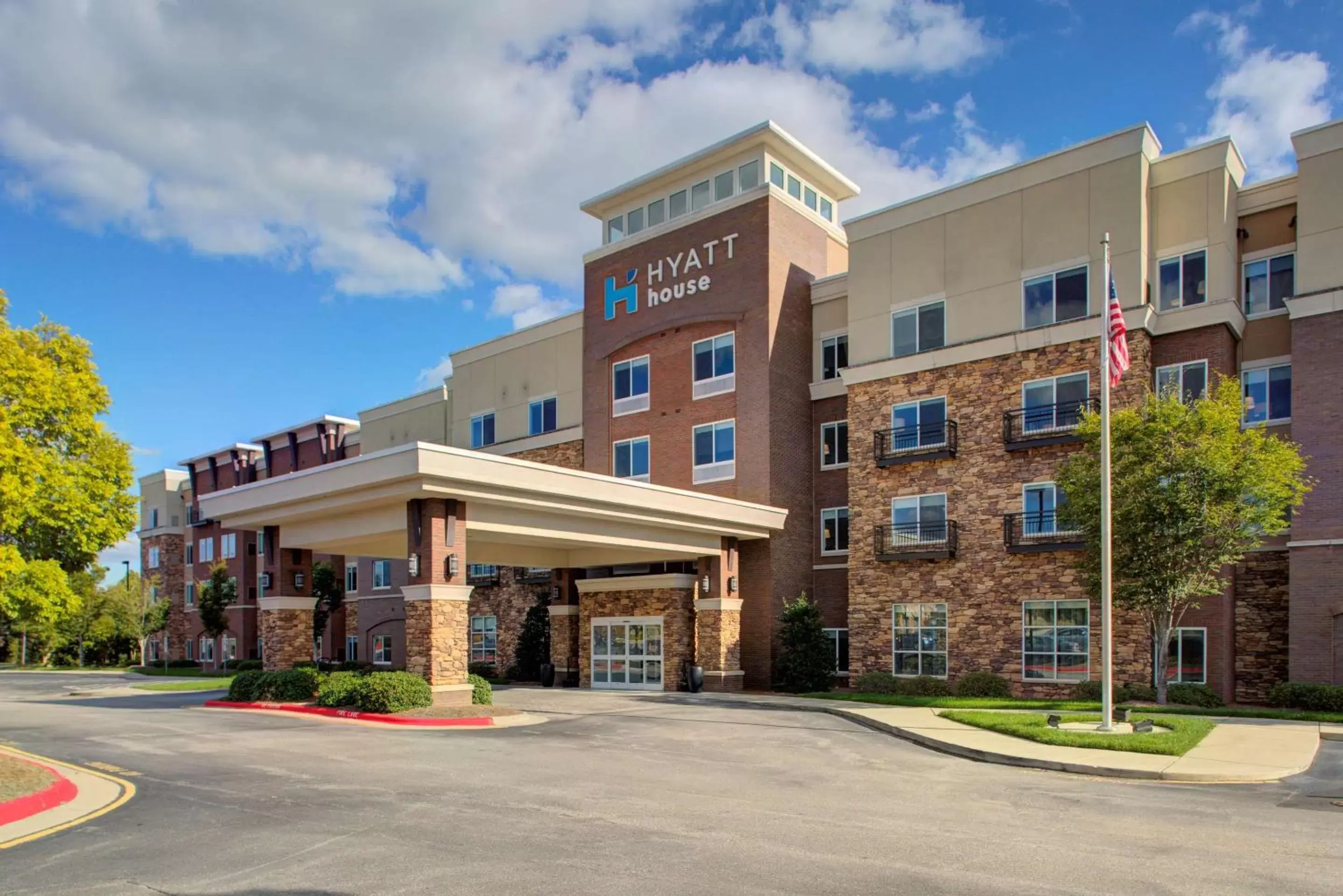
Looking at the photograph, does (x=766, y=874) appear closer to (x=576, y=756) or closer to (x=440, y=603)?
(x=576, y=756)

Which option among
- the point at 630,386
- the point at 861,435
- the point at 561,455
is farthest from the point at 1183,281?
the point at 561,455

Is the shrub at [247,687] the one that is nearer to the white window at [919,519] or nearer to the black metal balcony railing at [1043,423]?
the white window at [919,519]

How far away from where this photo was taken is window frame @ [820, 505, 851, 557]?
34031mm

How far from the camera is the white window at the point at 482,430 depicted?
45162 millimetres

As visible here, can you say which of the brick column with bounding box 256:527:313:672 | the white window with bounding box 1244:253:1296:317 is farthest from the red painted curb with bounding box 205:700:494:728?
the white window with bounding box 1244:253:1296:317

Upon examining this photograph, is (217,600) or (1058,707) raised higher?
(1058,707)

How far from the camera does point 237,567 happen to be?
2429 inches

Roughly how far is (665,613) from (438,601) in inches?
452

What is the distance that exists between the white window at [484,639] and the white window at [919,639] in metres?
18.9

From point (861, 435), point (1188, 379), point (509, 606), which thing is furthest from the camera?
point (509, 606)

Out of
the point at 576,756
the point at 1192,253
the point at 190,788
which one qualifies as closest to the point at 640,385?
the point at 1192,253

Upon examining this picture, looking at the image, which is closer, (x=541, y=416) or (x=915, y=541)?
(x=915, y=541)

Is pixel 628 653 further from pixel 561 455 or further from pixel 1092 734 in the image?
pixel 1092 734

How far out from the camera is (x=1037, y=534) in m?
28.0
